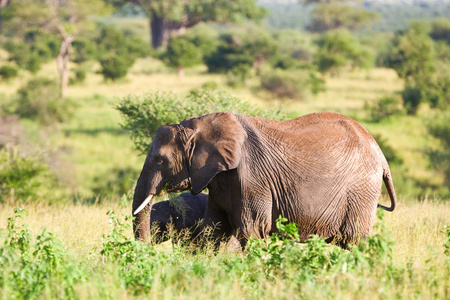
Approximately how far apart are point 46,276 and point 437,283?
9.01ft

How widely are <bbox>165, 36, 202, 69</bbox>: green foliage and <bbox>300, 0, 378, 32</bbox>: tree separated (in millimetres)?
39899

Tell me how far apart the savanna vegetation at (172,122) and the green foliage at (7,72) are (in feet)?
0.19

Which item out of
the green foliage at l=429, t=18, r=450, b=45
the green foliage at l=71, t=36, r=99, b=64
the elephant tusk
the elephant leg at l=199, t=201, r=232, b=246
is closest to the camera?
the elephant tusk

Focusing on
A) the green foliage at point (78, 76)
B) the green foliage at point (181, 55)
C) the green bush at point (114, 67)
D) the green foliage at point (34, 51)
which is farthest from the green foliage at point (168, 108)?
the green foliage at point (181, 55)

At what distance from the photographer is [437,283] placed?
4652 millimetres

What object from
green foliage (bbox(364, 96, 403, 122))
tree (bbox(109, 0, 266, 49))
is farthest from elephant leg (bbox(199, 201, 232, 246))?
tree (bbox(109, 0, 266, 49))

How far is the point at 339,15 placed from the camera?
78188mm

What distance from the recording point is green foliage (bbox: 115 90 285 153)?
34.2 ft

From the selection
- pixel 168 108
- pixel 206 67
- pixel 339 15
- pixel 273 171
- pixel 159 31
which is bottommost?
pixel 206 67

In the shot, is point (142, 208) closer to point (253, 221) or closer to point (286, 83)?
point (253, 221)

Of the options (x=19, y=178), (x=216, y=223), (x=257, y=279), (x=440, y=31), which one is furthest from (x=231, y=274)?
(x=440, y=31)

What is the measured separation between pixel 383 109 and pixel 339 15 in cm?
5273

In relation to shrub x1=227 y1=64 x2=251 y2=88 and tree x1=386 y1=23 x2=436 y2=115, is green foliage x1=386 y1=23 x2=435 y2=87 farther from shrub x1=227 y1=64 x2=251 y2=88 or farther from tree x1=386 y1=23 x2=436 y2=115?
shrub x1=227 y1=64 x2=251 y2=88

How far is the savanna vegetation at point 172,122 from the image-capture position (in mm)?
4676
